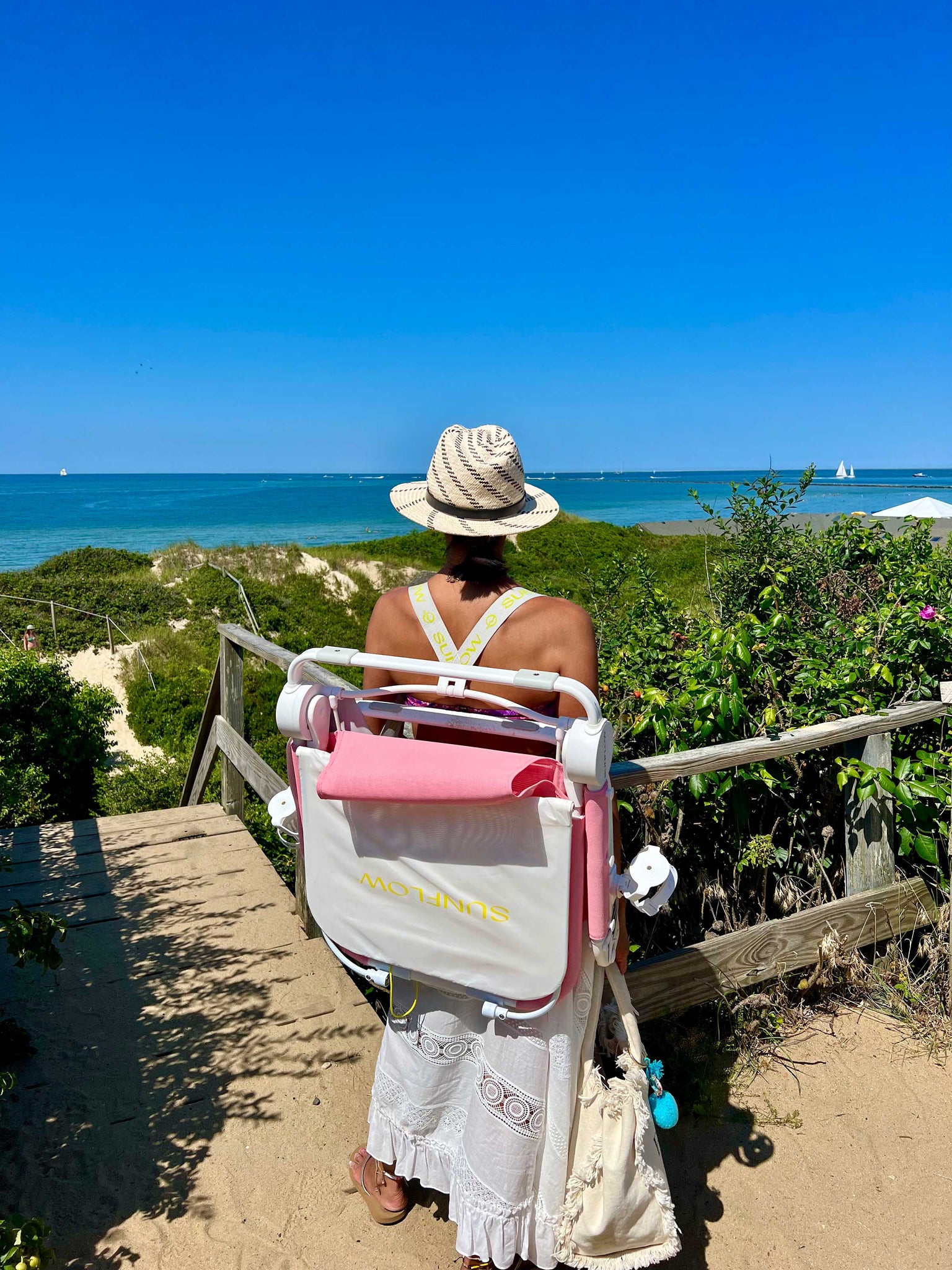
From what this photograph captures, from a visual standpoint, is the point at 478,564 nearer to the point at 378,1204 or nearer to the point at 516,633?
the point at 516,633

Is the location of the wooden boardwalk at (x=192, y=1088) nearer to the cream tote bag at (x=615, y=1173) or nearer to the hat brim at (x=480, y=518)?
the cream tote bag at (x=615, y=1173)

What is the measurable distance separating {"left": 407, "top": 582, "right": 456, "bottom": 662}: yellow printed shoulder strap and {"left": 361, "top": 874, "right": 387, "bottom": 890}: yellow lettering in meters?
0.45

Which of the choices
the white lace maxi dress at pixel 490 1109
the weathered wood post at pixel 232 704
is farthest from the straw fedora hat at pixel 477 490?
the weathered wood post at pixel 232 704

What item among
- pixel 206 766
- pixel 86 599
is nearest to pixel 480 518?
pixel 206 766

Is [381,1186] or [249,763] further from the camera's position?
[249,763]

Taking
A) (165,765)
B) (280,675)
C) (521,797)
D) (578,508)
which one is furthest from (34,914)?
(578,508)

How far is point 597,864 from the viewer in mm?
1397

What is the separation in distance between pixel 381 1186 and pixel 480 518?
1.64m

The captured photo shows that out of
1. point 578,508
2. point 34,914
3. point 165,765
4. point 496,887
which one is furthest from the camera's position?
point 578,508

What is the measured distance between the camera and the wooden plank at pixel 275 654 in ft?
8.62

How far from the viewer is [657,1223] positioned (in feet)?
5.24

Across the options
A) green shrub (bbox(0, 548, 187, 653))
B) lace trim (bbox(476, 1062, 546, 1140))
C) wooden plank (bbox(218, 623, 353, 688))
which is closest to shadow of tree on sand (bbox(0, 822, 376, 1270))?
lace trim (bbox(476, 1062, 546, 1140))

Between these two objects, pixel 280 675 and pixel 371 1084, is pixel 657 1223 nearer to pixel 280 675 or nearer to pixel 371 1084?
pixel 371 1084

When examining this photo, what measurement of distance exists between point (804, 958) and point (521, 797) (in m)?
1.83
